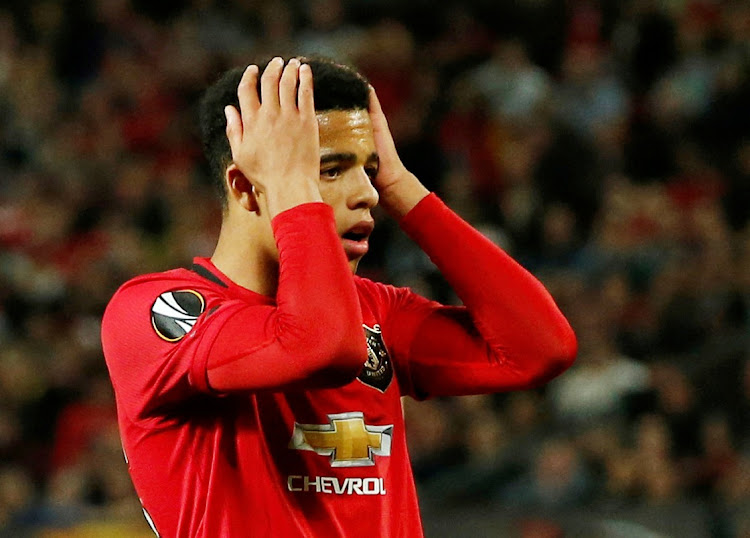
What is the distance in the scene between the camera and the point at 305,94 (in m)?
2.24

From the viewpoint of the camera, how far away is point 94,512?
20.3ft

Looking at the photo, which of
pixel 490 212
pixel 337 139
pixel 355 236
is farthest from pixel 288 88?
pixel 490 212

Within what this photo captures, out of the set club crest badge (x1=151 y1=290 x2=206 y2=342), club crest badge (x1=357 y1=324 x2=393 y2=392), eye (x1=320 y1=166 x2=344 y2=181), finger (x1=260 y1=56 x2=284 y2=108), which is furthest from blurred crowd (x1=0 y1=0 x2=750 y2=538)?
finger (x1=260 y1=56 x2=284 y2=108)

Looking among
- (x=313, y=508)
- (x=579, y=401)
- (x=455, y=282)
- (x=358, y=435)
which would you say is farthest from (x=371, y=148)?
(x=579, y=401)

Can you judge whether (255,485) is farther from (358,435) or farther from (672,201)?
(672,201)

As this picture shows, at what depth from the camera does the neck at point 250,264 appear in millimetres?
2422

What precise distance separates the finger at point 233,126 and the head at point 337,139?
0.27ft

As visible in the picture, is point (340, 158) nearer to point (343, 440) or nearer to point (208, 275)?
point (208, 275)

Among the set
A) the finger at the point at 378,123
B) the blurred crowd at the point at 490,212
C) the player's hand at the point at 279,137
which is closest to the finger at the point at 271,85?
the player's hand at the point at 279,137

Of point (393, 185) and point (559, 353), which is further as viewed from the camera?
point (393, 185)

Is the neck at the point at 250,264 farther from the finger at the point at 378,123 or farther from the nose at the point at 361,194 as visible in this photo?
the finger at the point at 378,123

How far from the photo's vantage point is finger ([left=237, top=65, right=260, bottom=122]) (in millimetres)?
2244

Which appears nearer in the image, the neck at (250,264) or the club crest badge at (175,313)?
the club crest badge at (175,313)

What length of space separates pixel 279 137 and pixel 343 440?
2.08 feet
